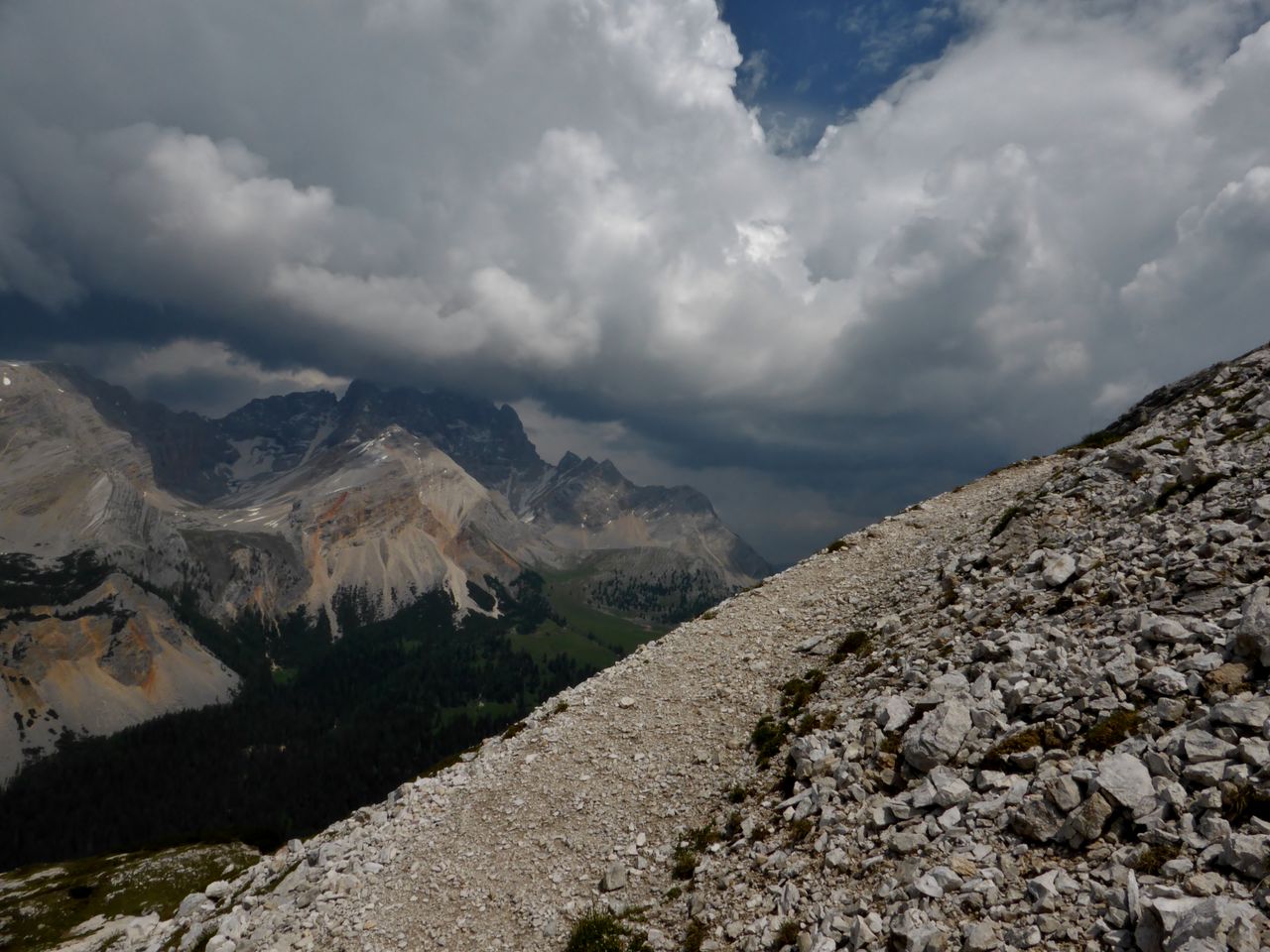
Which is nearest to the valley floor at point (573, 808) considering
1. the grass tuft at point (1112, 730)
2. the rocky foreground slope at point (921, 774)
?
the rocky foreground slope at point (921, 774)

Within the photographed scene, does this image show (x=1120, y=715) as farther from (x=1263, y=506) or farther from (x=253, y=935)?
(x=253, y=935)

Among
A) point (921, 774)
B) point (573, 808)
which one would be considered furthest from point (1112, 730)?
point (573, 808)

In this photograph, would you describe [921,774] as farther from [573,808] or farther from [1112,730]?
[573,808]

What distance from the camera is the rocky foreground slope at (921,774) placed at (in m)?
10.3

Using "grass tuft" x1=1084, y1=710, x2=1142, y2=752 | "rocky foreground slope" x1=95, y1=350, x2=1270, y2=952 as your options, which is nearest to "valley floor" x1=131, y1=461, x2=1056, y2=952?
"rocky foreground slope" x1=95, y1=350, x2=1270, y2=952

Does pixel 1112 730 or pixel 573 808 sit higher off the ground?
pixel 1112 730

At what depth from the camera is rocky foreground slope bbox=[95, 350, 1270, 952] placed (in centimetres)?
1026

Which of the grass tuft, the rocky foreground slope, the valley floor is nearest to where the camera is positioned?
the rocky foreground slope

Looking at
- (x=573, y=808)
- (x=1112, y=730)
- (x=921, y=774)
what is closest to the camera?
(x=1112, y=730)

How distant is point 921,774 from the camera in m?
15.0

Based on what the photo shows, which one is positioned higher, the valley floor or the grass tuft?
the grass tuft

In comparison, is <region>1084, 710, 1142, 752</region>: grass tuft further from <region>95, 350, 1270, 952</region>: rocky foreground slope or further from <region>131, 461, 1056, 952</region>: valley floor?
<region>131, 461, 1056, 952</region>: valley floor

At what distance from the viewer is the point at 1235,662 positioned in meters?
12.8

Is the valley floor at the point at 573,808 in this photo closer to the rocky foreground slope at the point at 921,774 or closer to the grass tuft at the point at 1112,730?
the rocky foreground slope at the point at 921,774
